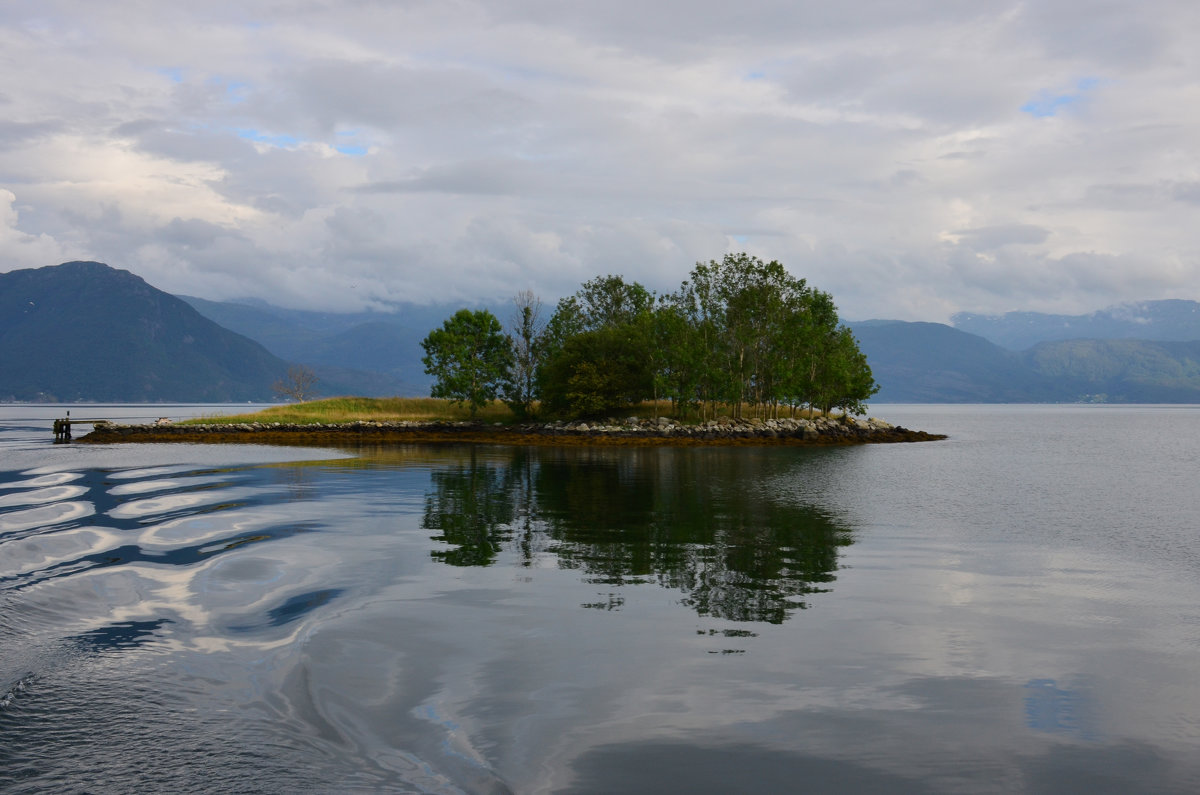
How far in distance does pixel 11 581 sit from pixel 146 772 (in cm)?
1337

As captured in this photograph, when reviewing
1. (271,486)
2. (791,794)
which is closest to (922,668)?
(791,794)

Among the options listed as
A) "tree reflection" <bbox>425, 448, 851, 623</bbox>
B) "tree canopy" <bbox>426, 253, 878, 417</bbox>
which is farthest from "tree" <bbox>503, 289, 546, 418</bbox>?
"tree reflection" <bbox>425, 448, 851, 623</bbox>

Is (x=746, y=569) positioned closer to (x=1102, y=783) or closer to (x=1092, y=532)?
(x=1102, y=783)

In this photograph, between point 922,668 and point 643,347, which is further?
point 643,347

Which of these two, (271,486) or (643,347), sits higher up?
(643,347)

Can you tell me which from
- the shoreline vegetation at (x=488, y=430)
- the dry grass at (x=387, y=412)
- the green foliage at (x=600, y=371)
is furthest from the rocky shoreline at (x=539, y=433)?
the dry grass at (x=387, y=412)

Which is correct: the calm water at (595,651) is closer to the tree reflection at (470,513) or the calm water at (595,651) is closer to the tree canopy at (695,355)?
the tree reflection at (470,513)

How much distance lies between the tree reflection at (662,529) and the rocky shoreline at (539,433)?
137ft

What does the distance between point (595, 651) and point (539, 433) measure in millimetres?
88489

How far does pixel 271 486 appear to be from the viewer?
41719 mm

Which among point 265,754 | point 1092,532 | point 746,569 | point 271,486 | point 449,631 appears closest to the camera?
point 265,754

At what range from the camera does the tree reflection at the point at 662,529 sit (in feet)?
61.9

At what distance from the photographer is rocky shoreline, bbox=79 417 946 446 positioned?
93.6 meters

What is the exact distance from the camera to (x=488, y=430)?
104562mm
